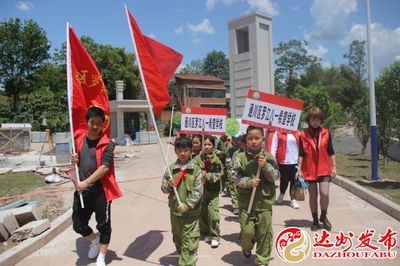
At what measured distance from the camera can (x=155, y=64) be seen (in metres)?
4.88

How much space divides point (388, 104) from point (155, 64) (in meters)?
8.25

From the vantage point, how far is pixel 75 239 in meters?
5.71

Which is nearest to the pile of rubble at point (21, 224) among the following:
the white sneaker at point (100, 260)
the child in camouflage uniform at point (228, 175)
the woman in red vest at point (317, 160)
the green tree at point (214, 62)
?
the white sneaker at point (100, 260)

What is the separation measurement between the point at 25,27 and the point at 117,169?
36343mm

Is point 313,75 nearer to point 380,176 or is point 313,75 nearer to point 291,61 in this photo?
point 291,61

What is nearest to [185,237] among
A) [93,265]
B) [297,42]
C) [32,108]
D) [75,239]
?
[93,265]

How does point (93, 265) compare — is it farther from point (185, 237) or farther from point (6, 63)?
point (6, 63)

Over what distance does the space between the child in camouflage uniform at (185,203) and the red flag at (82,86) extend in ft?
3.48

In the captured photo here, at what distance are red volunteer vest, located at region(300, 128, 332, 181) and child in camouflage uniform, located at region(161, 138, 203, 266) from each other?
6.60 feet

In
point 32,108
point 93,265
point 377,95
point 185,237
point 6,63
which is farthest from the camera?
point 6,63

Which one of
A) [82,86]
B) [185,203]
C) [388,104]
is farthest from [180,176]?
[388,104]

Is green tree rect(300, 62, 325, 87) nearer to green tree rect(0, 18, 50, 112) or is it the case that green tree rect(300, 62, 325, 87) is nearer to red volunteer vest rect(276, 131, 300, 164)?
green tree rect(0, 18, 50, 112)

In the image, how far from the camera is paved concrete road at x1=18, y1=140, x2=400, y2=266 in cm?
468

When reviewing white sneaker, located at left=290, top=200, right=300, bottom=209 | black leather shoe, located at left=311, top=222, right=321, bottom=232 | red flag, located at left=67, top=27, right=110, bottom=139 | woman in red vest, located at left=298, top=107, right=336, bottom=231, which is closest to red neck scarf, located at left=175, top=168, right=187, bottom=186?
red flag, located at left=67, top=27, right=110, bottom=139
